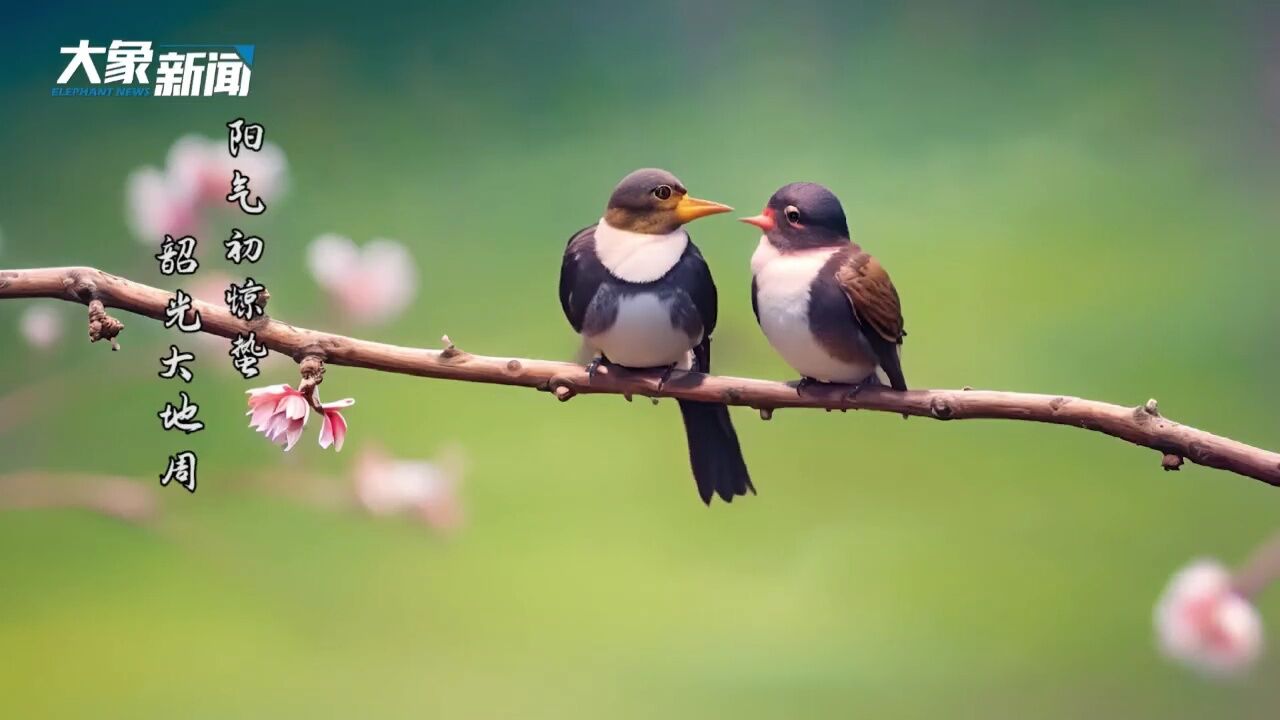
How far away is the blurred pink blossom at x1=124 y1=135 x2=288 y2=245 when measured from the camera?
8.65ft

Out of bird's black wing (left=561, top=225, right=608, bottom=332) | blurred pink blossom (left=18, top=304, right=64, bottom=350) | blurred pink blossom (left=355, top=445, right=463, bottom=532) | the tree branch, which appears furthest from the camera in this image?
blurred pink blossom (left=18, top=304, right=64, bottom=350)

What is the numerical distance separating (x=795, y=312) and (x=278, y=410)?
88cm

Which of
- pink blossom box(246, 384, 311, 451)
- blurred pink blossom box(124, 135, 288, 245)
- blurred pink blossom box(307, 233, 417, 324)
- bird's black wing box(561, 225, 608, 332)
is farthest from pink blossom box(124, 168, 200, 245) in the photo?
bird's black wing box(561, 225, 608, 332)

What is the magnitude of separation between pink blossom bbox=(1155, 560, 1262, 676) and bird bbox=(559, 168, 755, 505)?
40.4 inches

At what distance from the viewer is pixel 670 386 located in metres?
2.10

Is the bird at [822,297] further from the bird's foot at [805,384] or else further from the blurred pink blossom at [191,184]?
the blurred pink blossom at [191,184]

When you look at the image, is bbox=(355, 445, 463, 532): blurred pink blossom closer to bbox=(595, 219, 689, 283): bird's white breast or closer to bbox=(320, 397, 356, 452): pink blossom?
bbox=(320, 397, 356, 452): pink blossom

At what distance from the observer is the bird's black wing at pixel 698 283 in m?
2.09

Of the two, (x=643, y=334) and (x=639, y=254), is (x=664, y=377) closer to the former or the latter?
(x=643, y=334)

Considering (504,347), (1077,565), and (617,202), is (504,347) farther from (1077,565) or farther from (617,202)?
(1077,565)

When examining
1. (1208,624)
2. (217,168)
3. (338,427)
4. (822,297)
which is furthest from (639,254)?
(1208,624)

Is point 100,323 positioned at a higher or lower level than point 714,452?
higher

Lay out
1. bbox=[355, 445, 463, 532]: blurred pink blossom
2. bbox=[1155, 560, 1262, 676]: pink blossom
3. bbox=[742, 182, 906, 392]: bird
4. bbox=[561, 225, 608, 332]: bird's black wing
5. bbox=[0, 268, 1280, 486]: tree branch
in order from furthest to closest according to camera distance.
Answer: bbox=[355, 445, 463, 532]: blurred pink blossom → bbox=[1155, 560, 1262, 676]: pink blossom → bbox=[561, 225, 608, 332]: bird's black wing → bbox=[742, 182, 906, 392]: bird → bbox=[0, 268, 1280, 486]: tree branch

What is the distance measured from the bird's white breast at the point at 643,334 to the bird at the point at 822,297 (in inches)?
5.6
